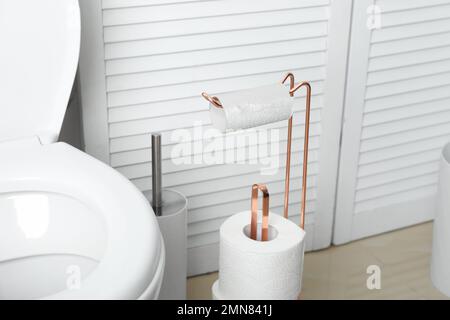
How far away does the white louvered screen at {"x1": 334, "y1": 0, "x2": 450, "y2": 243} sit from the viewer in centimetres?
172

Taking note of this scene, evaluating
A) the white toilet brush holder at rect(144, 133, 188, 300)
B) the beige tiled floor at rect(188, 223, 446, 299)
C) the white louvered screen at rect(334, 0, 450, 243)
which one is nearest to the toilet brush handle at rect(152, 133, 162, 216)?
the white toilet brush holder at rect(144, 133, 188, 300)

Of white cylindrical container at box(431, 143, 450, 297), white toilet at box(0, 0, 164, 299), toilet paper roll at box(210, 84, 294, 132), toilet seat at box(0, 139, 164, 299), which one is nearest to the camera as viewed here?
toilet seat at box(0, 139, 164, 299)

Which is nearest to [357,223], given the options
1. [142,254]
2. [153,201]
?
[153,201]

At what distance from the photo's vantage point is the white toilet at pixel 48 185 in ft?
3.89

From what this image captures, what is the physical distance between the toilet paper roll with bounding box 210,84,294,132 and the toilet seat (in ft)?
0.63

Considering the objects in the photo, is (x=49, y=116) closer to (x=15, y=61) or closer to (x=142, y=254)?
(x=15, y=61)

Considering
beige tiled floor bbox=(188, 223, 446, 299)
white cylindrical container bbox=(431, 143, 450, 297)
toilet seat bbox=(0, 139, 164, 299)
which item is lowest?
beige tiled floor bbox=(188, 223, 446, 299)

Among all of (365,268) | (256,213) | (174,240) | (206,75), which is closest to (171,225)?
(174,240)

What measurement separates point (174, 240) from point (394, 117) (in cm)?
62

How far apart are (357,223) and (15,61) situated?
93cm

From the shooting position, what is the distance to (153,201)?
1.52 meters

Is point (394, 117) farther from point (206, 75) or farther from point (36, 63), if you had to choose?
point (36, 63)

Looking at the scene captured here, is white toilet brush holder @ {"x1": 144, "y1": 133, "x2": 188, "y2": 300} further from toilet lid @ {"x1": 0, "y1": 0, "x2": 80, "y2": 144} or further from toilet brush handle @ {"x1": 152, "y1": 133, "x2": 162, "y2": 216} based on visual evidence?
toilet lid @ {"x1": 0, "y1": 0, "x2": 80, "y2": 144}

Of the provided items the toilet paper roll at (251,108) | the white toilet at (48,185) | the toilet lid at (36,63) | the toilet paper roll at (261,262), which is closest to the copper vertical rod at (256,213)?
the toilet paper roll at (261,262)
